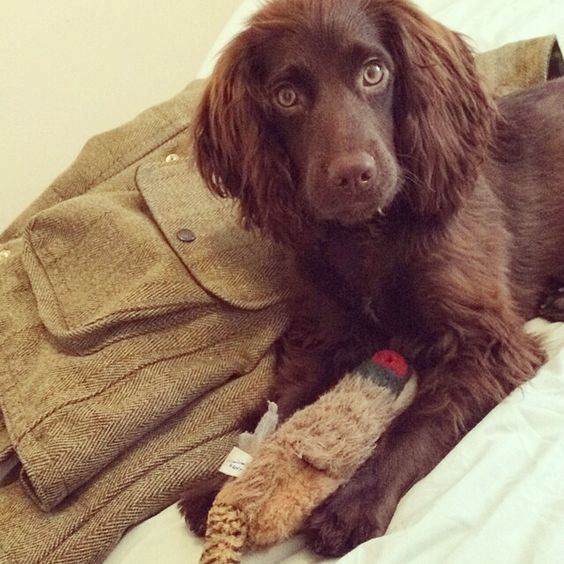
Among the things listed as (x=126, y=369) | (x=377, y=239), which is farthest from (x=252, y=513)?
(x=377, y=239)

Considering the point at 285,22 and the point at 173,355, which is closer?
the point at 285,22

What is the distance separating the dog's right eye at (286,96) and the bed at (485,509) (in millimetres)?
552

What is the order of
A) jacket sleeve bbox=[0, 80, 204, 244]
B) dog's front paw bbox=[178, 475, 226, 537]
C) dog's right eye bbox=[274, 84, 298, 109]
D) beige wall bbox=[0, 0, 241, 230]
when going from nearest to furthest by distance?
dog's front paw bbox=[178, 475, 226, 537] < dog's right eye bbox=[274, 84, 298, 109] < jacket sleeve bbox=[0, 80, 204, 244] < beige wall bbox=[0, 0, 241, 230]

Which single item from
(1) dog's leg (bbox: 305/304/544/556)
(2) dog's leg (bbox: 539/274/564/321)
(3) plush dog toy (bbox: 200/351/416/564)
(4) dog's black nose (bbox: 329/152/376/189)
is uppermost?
(4) dog's black nose (bbox: 329/152/376/189)

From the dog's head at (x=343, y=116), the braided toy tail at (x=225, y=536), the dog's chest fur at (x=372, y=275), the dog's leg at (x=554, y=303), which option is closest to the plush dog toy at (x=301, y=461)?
the braided toy tail at (x=225, y=536)

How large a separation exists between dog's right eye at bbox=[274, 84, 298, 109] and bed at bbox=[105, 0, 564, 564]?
0.55m

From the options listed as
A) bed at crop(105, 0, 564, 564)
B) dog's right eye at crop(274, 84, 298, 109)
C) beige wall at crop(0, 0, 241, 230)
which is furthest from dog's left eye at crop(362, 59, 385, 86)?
beige wall at crop(0, 0, 241, 230)

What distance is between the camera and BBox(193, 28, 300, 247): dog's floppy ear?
4.02 feet

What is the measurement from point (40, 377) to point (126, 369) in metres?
0.14

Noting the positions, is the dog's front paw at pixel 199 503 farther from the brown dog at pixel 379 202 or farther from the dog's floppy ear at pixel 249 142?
the dog's floppy ear at pixel 249 142

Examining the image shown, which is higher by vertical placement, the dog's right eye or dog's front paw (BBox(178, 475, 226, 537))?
the dog's right eye

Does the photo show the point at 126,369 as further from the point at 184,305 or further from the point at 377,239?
the point at 377,239

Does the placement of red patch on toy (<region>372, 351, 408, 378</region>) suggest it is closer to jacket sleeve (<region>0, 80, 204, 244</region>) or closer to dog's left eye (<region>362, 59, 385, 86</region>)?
dog's left eye (<region>362, 59, 385, 86</region>)

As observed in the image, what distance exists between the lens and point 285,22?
116 cm
